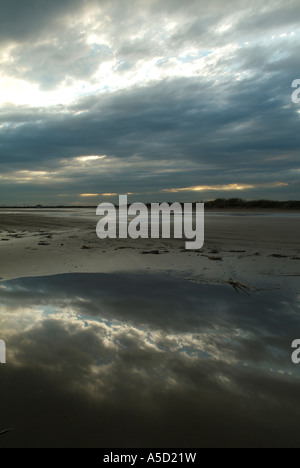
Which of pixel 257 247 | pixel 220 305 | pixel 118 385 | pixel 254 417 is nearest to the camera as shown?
pixel 254 417

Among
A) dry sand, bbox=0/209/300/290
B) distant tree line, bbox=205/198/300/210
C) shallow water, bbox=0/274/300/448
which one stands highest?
distant tree line, bbox=205/198/300/210

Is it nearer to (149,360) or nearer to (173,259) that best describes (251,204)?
(173,259)

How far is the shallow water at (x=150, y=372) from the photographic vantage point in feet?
5.09

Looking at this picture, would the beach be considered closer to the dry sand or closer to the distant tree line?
the dry sand

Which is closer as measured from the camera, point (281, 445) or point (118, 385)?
point (281, 445)

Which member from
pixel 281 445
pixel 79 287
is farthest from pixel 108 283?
pixel 281 445

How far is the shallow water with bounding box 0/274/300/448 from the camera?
5.09ft

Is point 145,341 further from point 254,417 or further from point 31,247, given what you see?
point 31,247

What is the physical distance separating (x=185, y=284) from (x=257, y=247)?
12.6 feet

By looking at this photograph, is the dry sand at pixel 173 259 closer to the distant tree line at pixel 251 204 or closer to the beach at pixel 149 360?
the beach at pixel 149 360

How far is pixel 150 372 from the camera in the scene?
206cm

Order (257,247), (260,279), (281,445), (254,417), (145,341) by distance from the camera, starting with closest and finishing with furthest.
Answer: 1. (281,445)
2. (254,417)
3. (145,341)
4. (260,279)
5. (257,247)

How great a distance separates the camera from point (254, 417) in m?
1.65

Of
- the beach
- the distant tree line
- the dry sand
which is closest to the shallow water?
the beach
